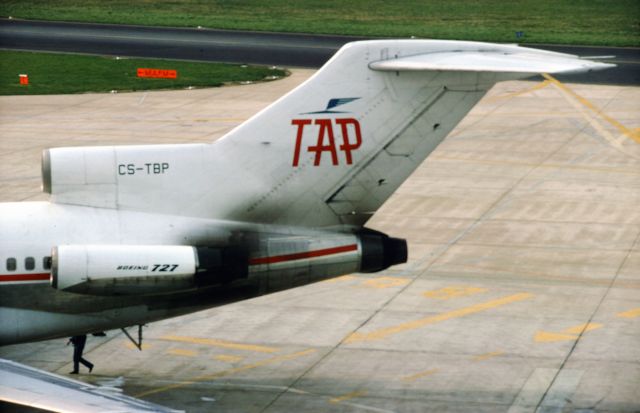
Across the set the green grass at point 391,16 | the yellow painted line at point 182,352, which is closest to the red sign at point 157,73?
the green grass at point 391,16

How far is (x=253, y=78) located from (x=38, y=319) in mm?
38181

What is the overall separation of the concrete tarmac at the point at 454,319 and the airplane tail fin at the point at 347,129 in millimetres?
3365

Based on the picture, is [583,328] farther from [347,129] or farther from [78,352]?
[78,352]

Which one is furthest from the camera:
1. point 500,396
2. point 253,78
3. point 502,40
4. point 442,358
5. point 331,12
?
point 331,12

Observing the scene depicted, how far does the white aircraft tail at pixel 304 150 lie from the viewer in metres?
21.0

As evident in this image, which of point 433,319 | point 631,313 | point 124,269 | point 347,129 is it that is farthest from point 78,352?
point 631,313

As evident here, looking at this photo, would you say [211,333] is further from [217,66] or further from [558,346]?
[217,66]

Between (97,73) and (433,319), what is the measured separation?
36.8 meters

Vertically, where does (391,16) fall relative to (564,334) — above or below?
above

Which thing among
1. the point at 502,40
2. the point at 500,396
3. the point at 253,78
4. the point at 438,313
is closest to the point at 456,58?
the point at 500,396

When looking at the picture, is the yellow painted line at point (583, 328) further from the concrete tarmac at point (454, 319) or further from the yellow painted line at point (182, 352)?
the yellow painted line at point (182, 352)

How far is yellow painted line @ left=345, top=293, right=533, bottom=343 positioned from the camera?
2514 cm

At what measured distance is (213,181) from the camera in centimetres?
2125

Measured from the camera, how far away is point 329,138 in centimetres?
2128
